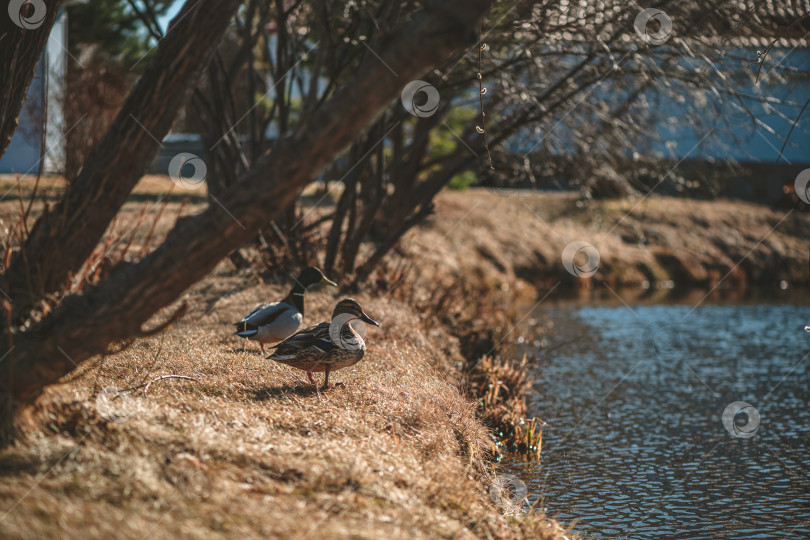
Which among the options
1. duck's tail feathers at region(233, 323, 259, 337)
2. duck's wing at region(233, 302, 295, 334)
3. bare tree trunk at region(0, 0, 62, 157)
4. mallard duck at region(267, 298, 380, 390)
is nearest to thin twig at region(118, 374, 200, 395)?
mallard duck at region(267, 298, 380, 390)

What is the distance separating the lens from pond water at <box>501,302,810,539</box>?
714 cm

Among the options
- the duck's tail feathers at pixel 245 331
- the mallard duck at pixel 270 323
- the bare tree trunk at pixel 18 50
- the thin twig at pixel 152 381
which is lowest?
the thin twig at pixel 152 381

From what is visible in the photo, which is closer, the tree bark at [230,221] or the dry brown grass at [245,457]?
the dry brown grass at [245,457]

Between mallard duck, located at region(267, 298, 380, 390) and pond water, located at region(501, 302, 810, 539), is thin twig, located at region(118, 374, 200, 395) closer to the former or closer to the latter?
mallard duck, located at region(267, 298, 380, 390)

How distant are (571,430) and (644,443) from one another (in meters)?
0.82

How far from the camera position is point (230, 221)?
493 centimetres

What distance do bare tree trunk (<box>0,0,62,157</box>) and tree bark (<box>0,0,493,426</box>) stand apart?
1885 mm

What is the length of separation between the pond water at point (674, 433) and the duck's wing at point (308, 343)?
7.25ft

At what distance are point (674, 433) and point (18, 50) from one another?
7711 mm

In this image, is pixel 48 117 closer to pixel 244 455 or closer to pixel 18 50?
pixel 18 50

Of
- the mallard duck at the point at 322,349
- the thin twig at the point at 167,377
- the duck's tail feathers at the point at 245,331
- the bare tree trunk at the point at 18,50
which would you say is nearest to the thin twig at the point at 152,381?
the thin twig at the point at 167,377

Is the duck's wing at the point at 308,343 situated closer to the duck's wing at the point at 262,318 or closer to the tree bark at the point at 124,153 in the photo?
the duck's wing at the point at 262,318

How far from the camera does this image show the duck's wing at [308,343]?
23.7 ft

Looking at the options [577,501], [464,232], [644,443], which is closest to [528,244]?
[464,232]
